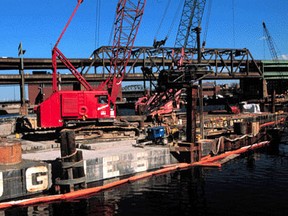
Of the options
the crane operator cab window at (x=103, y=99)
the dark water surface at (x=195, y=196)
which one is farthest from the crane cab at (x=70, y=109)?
the dark water surface at (x=195, y=196)

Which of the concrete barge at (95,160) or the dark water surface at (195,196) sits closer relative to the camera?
the dark water surface at (195,196)

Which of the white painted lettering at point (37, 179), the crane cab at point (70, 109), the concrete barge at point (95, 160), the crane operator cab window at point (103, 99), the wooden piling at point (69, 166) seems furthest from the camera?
the crane operator cab window at point (103, 99)

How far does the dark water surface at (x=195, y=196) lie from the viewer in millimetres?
19828

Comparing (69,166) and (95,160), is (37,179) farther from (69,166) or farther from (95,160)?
(95,160)

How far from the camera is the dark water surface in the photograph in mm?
19828

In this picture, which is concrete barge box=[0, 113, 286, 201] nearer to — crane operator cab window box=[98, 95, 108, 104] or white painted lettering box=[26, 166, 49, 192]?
white painted lettering box=[26, 166, 49, 192]

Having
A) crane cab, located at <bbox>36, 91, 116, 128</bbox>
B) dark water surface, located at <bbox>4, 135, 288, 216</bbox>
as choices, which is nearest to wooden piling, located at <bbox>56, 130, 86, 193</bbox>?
dark water surface, located at <bbox>4, 135, 288, 216</bbox>

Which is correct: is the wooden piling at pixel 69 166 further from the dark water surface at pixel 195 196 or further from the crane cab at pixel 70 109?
the crane cab at pixel 70 109

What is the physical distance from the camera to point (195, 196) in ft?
74.1

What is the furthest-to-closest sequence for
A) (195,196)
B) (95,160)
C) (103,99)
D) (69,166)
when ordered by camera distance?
(103,99) < (95,160) < (69,166) < (195,196)

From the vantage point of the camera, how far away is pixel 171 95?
6456cm

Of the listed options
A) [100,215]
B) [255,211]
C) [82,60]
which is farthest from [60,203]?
[82,60]

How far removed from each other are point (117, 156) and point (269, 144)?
25.4 meters

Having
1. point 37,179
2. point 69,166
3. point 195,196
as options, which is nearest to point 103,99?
point 69,166
